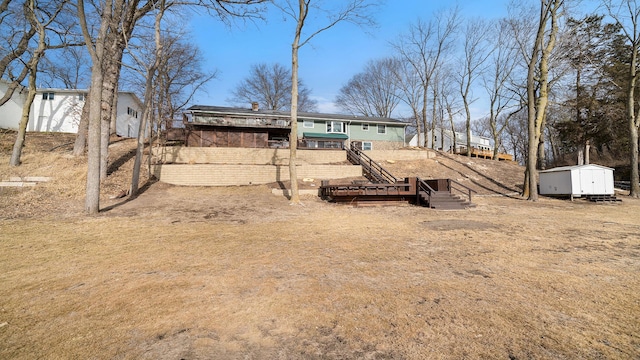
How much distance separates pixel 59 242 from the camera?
6219mm

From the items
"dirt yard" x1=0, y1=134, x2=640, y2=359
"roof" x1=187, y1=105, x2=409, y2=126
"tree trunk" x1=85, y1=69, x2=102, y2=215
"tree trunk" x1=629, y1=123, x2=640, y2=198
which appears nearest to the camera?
"dirt yard" x1=0, y1=134, x2=640, y2=359

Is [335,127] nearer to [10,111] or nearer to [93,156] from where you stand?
[93,156]

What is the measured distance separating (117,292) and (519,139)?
6220 centimetres

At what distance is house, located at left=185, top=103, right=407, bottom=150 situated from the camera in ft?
79.3

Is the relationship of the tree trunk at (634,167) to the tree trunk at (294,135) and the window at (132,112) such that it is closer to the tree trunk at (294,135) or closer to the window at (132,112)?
the tree trunk at (294,135)

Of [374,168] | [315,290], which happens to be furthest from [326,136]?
[315,290]

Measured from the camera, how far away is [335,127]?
32719mm

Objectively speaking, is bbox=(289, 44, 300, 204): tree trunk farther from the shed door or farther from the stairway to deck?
the shed door

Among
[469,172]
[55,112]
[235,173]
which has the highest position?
[55,112]

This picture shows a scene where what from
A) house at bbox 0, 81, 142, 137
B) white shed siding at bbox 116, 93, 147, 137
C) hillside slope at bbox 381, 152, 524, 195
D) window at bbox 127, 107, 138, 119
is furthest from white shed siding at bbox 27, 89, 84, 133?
hillside slope at bbox 381, 152, 524, 195

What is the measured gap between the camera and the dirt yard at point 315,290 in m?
2.55

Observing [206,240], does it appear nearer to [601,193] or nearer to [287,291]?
[287,291]

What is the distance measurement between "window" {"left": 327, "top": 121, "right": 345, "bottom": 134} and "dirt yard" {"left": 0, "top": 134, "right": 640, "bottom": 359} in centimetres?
2460

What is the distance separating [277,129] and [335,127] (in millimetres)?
9149
